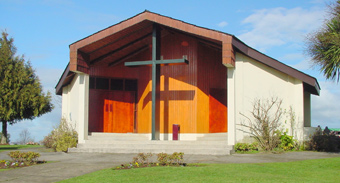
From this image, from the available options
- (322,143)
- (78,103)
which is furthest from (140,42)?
(322,143)

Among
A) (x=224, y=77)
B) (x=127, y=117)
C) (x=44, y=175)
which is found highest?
(x=224, y=77)

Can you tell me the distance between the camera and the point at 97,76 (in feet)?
69.2

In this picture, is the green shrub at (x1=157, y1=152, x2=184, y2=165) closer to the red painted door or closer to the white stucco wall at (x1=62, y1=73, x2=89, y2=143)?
the white stucco wall at (x1=62, y1=73, x2=89, y2=143)

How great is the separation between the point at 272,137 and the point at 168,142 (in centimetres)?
437

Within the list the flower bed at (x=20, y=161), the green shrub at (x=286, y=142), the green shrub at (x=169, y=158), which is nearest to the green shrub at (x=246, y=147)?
the green shrub at (x=286, y=142)

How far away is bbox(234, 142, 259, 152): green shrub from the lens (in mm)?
16031

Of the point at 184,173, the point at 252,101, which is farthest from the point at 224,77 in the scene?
the point at 184,173

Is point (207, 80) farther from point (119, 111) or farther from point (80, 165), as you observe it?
point (80, 165)

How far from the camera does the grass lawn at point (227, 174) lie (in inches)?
351

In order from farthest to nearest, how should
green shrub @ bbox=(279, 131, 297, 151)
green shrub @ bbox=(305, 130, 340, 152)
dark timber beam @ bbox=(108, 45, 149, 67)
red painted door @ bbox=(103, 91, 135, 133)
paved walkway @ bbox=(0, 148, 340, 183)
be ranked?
red painted door @ bbox=(103, 91, 135, 133)
dark timber beam @ bbox=(108, 45, 149, 67)
green shrub @ bbox=(279, 131, 297, 151)
green shrub @ bbox=(305, 130, 340, 152)
paved walkway @ bbox=(0, 148, 340, 183)

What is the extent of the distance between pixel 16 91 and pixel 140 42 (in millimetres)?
13425

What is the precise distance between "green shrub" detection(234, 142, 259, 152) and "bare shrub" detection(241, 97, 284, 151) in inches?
8.9

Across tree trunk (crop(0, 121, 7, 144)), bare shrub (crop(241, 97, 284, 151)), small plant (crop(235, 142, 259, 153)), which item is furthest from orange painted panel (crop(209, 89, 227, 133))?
tree trunk (crop(0, 121, 7, 144))

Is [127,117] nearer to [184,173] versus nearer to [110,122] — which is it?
[110,122]
